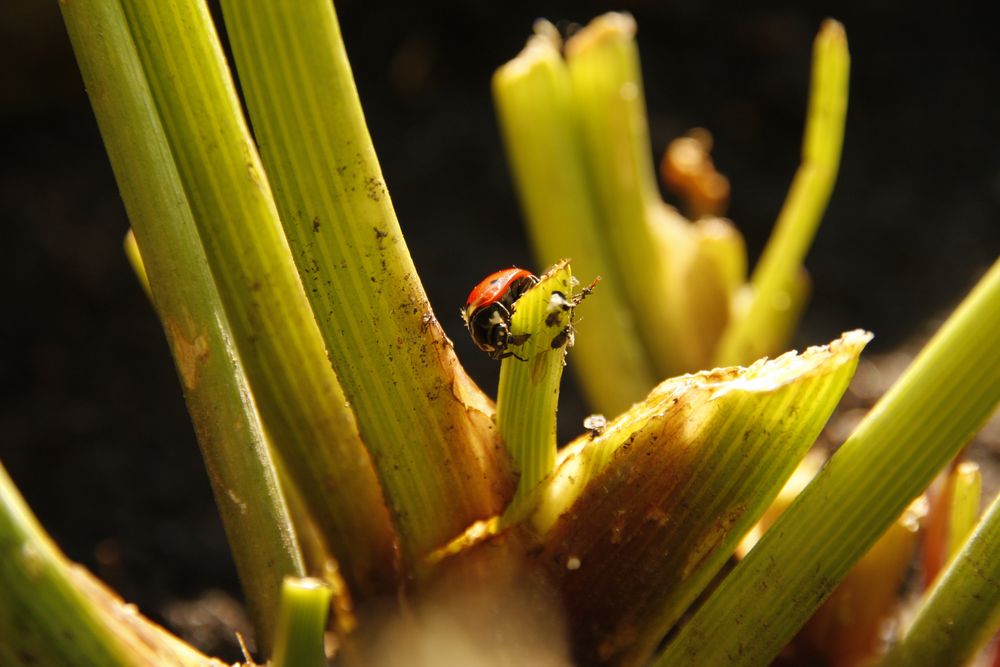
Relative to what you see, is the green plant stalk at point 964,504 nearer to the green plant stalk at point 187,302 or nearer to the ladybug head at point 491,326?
the ladybug head at point 491,326

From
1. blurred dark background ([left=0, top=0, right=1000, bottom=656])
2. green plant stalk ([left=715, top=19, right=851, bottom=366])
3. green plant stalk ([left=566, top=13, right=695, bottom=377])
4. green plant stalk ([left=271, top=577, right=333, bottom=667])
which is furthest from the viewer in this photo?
blurred dark background ([left=0, top=0, right=1000, bottom=656])

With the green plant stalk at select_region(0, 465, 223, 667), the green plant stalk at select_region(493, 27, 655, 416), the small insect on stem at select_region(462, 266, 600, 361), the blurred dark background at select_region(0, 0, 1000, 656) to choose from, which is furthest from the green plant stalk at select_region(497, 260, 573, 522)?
the blurred dark background at select_region(0, 0, 1000, 656)

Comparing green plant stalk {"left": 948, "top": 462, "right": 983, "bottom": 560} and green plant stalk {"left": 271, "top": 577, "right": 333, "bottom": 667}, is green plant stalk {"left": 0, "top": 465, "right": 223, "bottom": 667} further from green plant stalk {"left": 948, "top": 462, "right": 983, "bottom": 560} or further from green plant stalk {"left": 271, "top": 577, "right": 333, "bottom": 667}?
green plant stalk {"left": 948, "top": 462, "right": 983, "bottom": 560}

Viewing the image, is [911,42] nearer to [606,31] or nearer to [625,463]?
[606,31]

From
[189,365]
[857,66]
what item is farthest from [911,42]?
[189,365]

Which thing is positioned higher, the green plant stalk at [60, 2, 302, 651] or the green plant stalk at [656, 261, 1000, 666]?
the green plant stalk at [60, 2, 302, 651]

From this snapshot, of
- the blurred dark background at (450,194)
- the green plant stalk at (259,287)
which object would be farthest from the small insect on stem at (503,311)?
the blurred dark background at (450,194)

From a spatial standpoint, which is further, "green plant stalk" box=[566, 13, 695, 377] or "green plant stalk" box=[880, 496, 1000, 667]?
"green plant stalk" box=[566, 13, 695, 377]
